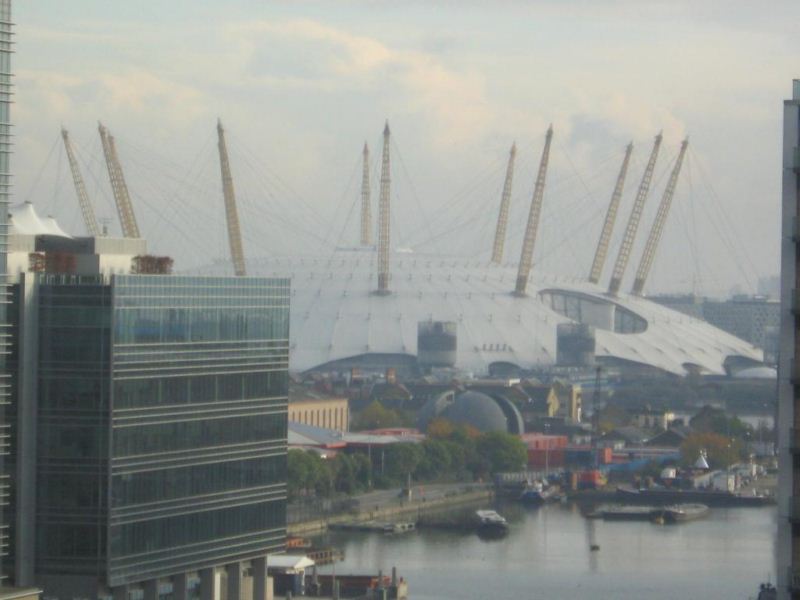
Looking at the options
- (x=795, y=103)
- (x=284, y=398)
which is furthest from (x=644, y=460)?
(x=795, y=103)

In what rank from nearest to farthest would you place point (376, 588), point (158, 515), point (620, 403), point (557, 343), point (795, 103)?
point (795, 103) < point (158, 515) < point (376, 588) < point (620, 403) < point (557, 343)

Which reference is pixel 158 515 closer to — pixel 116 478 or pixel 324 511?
pixel 116 478

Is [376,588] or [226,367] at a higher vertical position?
[226,367]

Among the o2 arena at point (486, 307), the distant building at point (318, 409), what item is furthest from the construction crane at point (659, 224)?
the distant building at point (318, 409)

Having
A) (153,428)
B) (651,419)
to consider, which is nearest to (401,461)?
(651,419)

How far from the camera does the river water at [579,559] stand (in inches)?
1244

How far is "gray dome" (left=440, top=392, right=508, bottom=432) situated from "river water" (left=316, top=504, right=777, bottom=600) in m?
14.6

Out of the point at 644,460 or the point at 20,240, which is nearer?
the point at 20,240

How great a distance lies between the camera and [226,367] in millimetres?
23391

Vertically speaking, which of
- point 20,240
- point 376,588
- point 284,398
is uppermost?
point 20,240

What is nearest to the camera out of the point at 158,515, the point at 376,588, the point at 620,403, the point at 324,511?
the point at 158,515

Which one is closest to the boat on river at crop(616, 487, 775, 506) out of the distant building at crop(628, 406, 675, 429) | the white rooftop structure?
the distant building at crop(628, 406, 675, 429)

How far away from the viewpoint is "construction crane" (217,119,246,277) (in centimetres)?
6862

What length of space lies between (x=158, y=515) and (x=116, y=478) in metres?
0.78
